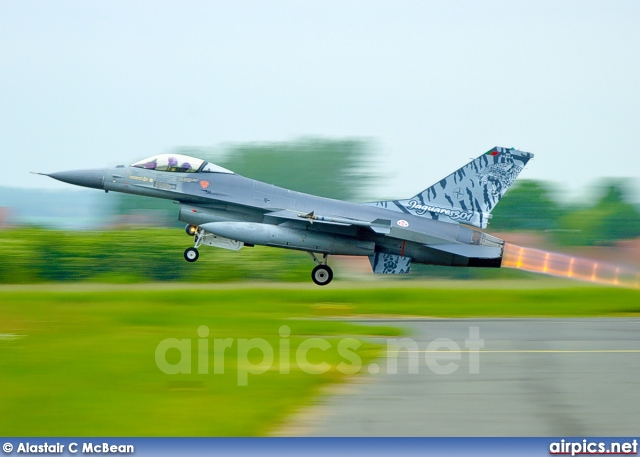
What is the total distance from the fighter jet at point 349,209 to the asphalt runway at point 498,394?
21.9 ft

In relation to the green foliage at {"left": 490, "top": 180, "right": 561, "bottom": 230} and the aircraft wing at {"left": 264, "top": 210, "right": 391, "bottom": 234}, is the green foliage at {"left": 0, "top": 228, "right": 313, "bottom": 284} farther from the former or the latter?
the green foliage at {"left": 490, "top": 180, "right": 561, "bottom": 230}

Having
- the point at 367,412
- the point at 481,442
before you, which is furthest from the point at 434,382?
the point at 481,442

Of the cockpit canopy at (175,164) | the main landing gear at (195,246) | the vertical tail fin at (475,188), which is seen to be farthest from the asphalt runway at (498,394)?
the cockpit canopy at (175,164)

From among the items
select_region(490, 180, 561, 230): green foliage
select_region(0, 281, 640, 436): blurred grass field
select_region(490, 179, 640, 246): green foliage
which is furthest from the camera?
select_region(490, 180, 561, 230): green foliage

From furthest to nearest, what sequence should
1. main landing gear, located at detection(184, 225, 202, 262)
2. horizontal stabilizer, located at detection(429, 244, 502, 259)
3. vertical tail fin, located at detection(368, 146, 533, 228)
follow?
vertical tail fin, located at detection(368, 146, 533, 228)
horizontal stabilizer, located at detection(429, 244, 502, 259)
main landing gear, located at detection(184, 225, 202, 262)

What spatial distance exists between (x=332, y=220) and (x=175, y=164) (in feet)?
14.0

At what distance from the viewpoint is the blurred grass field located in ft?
35.5

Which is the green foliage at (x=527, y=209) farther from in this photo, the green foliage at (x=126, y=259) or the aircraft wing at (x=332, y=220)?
the aircraft wing at (x=332, y=220)

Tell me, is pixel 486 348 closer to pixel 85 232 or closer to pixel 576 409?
pixel 576 409

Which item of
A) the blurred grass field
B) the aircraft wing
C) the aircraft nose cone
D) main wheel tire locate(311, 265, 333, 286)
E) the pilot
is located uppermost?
the pilot

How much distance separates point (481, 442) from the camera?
9.53m

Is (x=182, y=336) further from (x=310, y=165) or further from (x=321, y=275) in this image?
(x=310, y=165)

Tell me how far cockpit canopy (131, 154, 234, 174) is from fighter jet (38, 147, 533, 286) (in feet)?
0.08

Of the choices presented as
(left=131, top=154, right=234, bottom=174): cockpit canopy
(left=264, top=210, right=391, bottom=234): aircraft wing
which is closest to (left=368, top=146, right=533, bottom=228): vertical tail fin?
(left=264, top=210, right=391, bottom=234): aircraft wing
